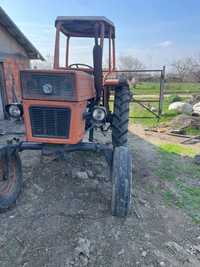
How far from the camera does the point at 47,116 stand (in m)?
2.81

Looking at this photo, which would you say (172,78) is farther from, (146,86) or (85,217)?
(85,217)

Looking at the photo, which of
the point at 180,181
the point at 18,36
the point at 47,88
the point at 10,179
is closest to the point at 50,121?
the point at 47,88

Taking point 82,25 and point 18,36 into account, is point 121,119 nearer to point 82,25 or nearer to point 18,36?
point 82,25

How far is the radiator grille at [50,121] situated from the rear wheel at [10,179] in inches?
23.1

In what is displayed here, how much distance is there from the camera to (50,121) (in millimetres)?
2822

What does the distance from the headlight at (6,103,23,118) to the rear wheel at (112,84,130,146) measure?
150cm

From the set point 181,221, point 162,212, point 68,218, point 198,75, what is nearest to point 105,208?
point 68,218

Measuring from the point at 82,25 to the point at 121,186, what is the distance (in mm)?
2778

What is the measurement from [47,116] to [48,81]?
1.35ft

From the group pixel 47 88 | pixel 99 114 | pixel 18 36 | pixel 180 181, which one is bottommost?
pixel 180 181

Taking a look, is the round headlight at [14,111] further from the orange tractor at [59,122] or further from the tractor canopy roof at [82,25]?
the tractor canopy roof at [82,25]

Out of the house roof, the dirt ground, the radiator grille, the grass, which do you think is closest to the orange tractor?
the radiator grille

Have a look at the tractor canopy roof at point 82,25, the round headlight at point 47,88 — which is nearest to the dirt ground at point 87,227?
the round headlight at point 47,88

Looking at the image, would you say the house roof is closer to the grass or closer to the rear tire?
the grass
